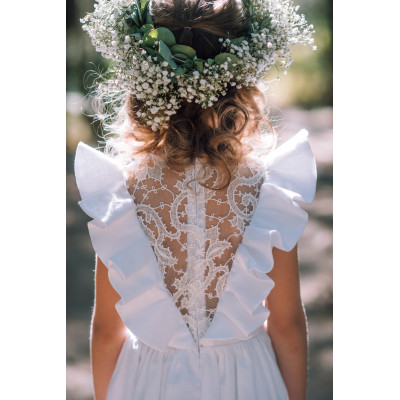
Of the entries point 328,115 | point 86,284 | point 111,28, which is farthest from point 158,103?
point 328,115

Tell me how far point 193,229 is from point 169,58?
0.56m

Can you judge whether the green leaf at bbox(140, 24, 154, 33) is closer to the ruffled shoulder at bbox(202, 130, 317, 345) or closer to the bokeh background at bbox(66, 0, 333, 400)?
the ruffled shoulder at bbox(202, 130, 317, 345)

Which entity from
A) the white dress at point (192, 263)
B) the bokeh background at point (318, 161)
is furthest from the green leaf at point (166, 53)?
the bokeh background at point (318, 161)

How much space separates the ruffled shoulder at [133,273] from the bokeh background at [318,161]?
3.34 m

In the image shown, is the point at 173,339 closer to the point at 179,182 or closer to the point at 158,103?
the point at 179,182

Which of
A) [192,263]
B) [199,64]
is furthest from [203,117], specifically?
[192,263]

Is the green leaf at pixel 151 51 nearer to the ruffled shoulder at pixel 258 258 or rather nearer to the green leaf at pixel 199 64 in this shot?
the green leaf at pixel 199 64

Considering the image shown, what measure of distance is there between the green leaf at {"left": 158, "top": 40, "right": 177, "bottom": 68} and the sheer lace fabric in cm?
33

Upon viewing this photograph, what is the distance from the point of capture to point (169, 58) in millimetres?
1637

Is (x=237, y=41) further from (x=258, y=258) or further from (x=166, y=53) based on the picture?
(x=258, y=258)

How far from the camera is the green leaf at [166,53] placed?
1.62 meters

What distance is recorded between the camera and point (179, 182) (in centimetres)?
171

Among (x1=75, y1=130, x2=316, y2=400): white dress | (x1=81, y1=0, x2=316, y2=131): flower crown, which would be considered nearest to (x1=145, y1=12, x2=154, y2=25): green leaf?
(x1=81, y1=0, x2=316, y2=131): flower crown

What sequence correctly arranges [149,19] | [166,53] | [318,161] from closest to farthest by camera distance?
[166,53] < [149,19] < [318,161]
